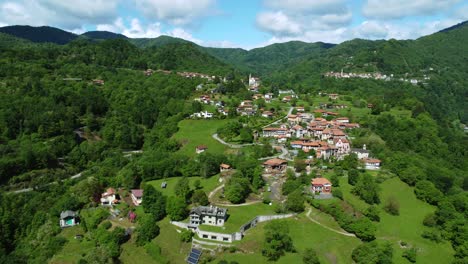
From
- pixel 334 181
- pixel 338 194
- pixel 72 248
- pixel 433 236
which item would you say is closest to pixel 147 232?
pixel 72 248

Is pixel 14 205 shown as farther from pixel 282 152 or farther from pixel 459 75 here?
pixel 459 75

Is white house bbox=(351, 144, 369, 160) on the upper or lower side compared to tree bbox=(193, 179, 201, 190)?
upper

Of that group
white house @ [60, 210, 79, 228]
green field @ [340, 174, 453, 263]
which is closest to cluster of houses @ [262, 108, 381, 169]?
green field @ [340, 174, 453, 263]

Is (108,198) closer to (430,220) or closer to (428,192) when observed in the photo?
(430,220)

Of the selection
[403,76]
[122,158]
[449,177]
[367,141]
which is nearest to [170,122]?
[122,158]

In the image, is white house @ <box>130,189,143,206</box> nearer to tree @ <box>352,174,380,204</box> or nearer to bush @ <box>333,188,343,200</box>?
bush @ <box>333,188,343,200</box>

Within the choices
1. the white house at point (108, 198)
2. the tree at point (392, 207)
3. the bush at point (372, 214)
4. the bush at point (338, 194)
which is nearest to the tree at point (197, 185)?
the white house at point (108, 198)
